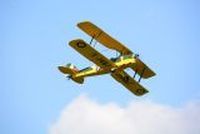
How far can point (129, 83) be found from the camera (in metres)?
46.1

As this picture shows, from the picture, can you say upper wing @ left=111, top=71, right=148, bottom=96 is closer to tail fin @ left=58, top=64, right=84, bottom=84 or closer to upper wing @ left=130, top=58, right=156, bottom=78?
upper wing @ left=130, top=58, right=156, bottom=78

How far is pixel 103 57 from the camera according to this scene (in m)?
42.9

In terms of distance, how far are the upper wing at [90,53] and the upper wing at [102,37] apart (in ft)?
2.77

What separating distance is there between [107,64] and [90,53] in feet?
3.77

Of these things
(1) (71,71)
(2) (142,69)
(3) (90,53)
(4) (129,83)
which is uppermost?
(2) (142,69)

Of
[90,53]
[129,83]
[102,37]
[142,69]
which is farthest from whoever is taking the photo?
[129,83]

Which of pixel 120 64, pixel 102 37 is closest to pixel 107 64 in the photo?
pixel 120 64

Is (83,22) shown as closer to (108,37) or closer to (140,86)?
(108,37)

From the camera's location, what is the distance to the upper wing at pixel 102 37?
1683 inches

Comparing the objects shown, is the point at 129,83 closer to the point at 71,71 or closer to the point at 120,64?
the point at 120,64

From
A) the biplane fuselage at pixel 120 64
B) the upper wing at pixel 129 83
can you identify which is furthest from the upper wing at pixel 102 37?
the upper wing at pixel 129 83

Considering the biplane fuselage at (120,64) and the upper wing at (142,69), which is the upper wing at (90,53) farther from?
the upper wing at (142,69)

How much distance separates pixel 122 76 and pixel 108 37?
110 inches

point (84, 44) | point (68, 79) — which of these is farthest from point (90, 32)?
point (68, 79)
